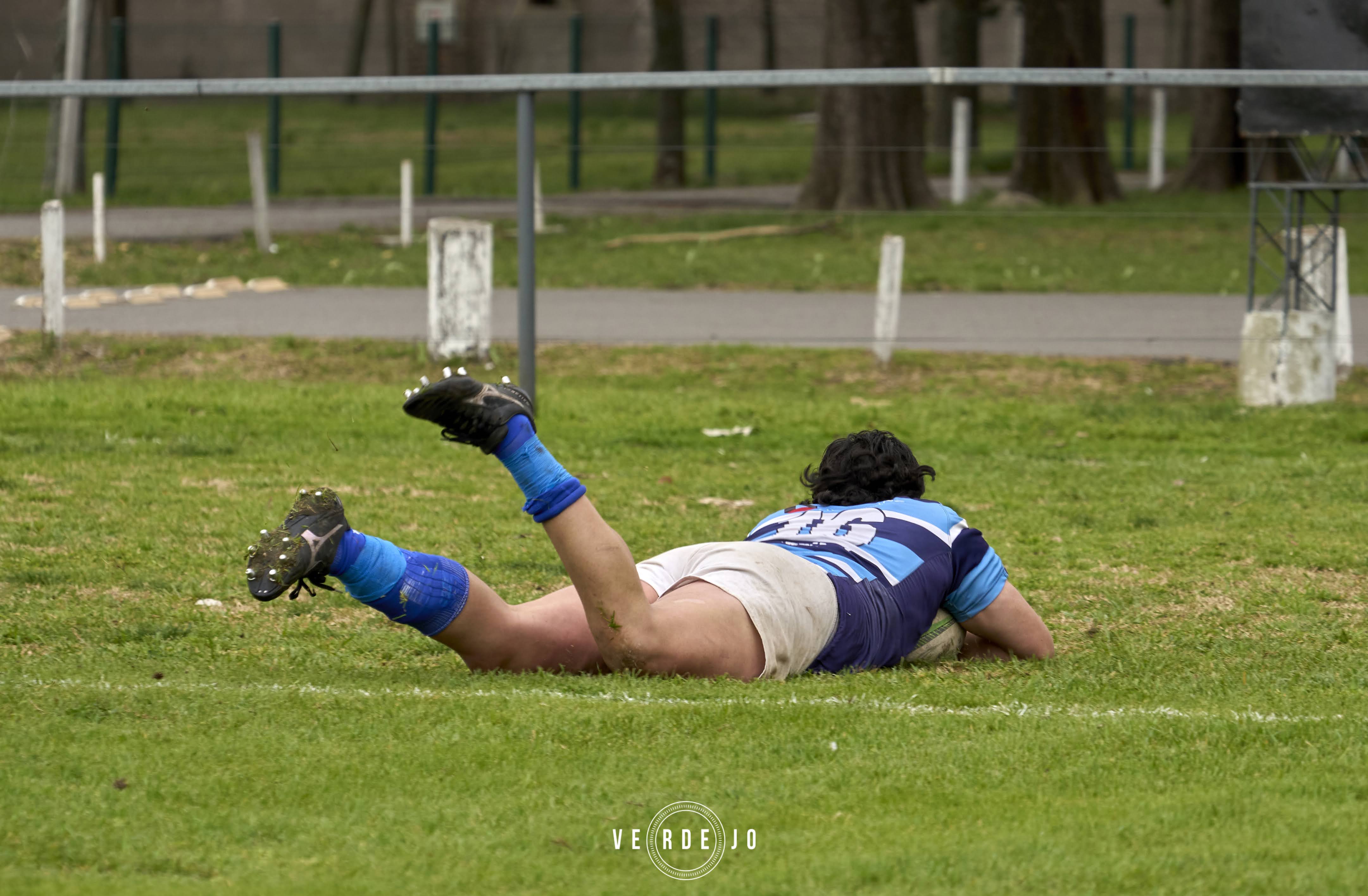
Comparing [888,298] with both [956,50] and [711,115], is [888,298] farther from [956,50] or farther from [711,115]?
[956,50]

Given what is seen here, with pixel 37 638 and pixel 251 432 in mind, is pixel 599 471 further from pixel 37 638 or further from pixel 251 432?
pixel 37 638

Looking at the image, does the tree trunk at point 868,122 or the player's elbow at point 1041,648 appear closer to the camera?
the player's elbow at point 1041,648

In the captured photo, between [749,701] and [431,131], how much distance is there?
21.7 metres

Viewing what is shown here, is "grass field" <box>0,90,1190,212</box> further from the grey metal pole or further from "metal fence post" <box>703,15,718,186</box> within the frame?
the grey metal pole

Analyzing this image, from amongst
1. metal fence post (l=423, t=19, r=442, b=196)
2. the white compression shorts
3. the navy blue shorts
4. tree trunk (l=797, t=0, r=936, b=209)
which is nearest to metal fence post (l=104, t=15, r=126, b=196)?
metal fence post (l=423, t=19, r=442, b=196)

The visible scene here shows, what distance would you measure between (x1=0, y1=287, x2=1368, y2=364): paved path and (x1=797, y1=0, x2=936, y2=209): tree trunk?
4.75m

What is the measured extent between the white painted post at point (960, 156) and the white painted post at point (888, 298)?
985 centimetres

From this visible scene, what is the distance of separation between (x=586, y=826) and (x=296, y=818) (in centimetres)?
56

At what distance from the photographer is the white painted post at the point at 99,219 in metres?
16.0

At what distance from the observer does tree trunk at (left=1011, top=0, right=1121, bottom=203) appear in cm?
2184

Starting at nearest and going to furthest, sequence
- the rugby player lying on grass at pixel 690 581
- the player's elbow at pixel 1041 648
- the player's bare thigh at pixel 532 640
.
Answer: the rugby player lying on grass at pixel 690 581
the player's bare thigh at pixel 532 640
the player's elbow at pixel 1041 648

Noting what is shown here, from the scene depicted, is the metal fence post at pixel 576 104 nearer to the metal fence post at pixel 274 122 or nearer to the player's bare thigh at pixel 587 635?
the metal fence post at pixel 274 122

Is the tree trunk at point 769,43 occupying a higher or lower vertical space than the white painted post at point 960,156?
higher

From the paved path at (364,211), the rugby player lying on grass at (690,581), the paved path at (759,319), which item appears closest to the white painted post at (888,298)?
the paved path at (759,319)
